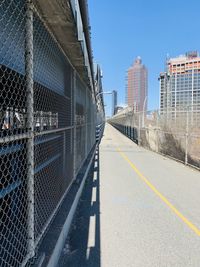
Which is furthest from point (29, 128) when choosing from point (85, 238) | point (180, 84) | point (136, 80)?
point (136, 80)

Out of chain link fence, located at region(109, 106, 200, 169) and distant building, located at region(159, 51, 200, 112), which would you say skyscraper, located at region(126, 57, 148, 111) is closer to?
distant building, located at region(159, 51, 200, 112)

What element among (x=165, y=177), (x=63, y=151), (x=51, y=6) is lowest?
(x=165, y=177)

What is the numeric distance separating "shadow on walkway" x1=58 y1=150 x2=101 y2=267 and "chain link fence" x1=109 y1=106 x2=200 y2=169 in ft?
A: 22.6

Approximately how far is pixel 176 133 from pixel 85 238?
438 inches

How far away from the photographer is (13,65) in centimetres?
367

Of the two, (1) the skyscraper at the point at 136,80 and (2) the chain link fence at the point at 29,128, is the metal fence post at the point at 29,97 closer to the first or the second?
(2) the chain link fence at the point at 29,128

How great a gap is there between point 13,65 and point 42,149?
179 cm

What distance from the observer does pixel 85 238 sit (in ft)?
15.8

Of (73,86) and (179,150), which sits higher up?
(73,86)

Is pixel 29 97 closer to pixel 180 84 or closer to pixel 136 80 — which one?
pixel 180 84

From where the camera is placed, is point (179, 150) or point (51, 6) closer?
point (51, 6)

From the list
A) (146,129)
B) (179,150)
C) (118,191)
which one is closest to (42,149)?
(118,191)

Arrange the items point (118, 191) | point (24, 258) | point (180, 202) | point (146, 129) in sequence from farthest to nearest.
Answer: point (146, 129) → point (118, 191) → point (180, 202) → point (24, 258)

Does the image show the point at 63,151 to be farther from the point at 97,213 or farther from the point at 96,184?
the point at 96,184
